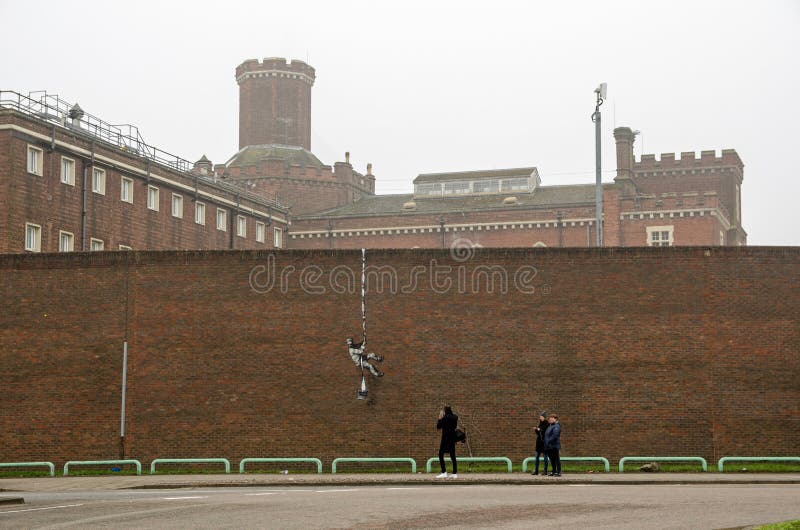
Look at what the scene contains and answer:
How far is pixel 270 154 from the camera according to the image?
289 ft

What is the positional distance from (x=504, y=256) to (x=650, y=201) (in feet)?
152

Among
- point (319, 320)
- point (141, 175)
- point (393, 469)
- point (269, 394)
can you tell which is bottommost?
point (393, 469)

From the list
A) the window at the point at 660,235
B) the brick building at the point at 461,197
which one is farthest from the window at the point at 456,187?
the window at the point at 660,235

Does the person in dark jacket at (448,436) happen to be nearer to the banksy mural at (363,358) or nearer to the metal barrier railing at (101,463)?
the banksy mural at (363,358)

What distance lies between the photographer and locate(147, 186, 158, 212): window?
57.1m

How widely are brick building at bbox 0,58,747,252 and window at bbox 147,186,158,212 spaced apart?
0.18 m

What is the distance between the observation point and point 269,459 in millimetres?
28031

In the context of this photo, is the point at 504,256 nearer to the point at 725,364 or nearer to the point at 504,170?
the point at 725,364

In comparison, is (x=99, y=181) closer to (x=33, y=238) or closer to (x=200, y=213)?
(x=33, y=238)

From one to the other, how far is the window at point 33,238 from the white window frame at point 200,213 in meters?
13.7

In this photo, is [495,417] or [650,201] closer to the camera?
[495,417]

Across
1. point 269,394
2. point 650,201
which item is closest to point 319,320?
point 269,394

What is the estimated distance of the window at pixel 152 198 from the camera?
2249 inches

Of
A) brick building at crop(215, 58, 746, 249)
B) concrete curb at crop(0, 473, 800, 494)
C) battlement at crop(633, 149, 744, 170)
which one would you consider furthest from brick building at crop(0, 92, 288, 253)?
battlement at crop(633, 149, 744, 170)
